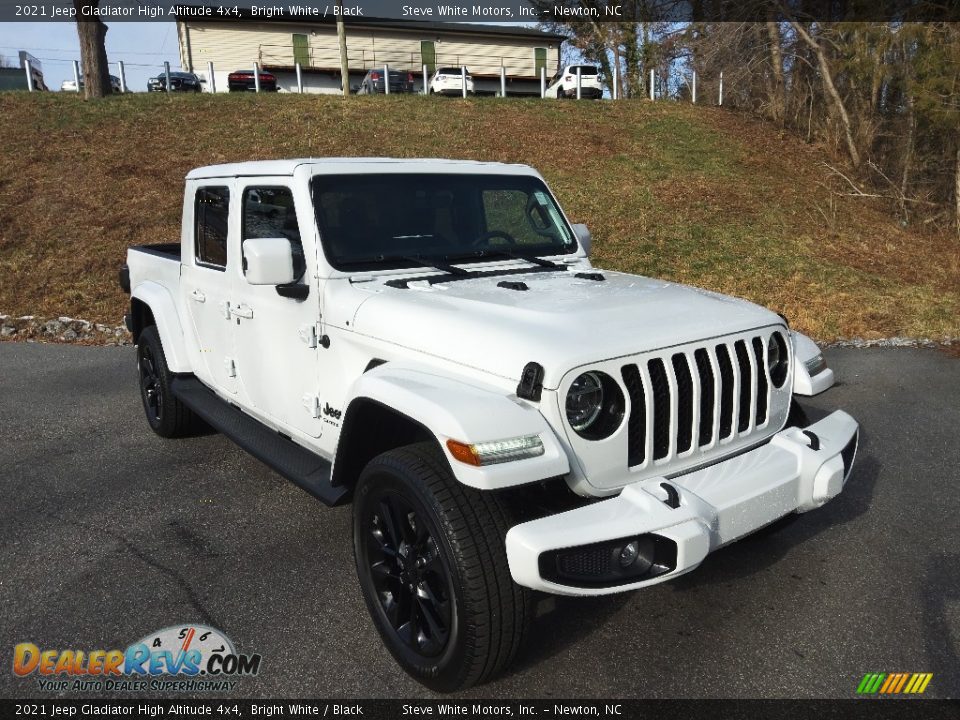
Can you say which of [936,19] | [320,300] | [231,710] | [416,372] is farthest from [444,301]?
[936,19]

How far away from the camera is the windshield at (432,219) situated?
363 centimetres

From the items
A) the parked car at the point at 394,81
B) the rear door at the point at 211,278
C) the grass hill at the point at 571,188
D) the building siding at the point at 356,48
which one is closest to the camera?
the rear door at the point at 211,278

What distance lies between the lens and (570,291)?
3381mm

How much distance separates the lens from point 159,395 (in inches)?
208

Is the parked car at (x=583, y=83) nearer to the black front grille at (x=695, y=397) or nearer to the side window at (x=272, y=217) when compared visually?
the side window at (x=272, y=217)

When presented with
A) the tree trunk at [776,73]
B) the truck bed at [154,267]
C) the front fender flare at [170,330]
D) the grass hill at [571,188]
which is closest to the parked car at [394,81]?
the grass hill at [571,188]

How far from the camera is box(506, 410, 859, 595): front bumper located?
2.31 meters

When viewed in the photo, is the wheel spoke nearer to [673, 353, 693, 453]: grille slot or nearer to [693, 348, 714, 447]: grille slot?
[673, 353, 693, 453]: grille slot

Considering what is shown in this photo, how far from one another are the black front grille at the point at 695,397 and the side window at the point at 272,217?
1.75 m

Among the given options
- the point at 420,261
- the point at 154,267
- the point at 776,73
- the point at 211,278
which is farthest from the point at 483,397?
the point at 776,73

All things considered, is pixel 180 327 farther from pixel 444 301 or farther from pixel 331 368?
pixel 444 301

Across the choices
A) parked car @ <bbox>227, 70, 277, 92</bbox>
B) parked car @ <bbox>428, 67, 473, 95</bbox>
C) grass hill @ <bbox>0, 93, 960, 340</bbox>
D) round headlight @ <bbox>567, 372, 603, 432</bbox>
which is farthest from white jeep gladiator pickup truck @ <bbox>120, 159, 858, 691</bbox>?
parked car @ <bbox>428, 67, 473, 95</bbox>

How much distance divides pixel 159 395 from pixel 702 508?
13.5 ft

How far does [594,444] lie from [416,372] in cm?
75
